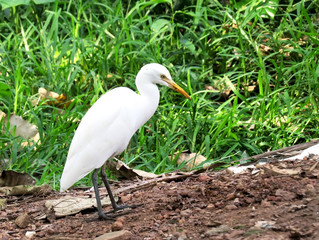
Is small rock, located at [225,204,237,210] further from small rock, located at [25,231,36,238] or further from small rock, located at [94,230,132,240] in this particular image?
small rock, located at [25,231,36,238]

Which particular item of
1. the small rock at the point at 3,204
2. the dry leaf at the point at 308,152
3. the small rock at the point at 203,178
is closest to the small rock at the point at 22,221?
the small rock at the point at 3,204

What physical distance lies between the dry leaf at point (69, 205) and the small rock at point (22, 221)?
0.18 m

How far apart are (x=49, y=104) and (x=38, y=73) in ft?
2.03

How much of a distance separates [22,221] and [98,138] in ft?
2.23

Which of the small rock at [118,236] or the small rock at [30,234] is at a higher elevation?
the small rock at [118,236]

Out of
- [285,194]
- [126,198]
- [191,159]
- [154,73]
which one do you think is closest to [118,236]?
[285,194]

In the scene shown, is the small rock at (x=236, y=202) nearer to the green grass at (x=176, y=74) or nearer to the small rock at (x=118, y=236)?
the small rock at (x=118, y=236)

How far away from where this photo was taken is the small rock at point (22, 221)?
3754 millimetres

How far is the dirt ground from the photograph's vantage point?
9.41 feet

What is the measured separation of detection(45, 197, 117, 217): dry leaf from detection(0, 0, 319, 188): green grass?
31.3 inches

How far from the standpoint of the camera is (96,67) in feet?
20.7

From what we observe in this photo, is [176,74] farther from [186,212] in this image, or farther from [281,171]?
[186,212]

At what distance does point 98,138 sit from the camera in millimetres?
3832

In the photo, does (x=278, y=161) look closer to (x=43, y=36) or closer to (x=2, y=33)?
(x=43, y=36)
